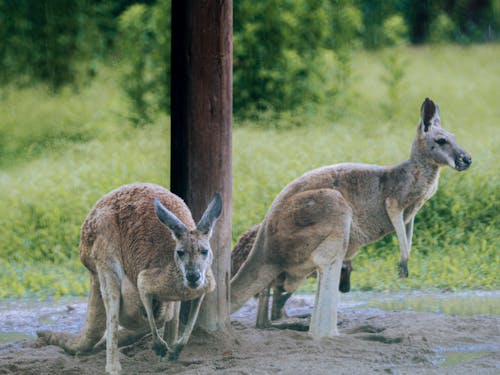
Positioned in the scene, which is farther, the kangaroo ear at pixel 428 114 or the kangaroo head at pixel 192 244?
the kangaroo ear at pixel 428 114

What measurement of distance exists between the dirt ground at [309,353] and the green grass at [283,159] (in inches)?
76.2

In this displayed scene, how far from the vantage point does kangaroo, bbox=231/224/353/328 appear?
596 centimetres

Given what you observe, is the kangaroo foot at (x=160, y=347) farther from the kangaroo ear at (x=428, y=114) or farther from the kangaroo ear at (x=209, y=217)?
the kangaroo ear at (x=428, y=114)

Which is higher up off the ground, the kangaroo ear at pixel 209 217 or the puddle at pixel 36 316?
the kangaroo ear at pixel 209 217

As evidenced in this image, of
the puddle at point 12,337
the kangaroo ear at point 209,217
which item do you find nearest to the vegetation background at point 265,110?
the puddle at point 12,337

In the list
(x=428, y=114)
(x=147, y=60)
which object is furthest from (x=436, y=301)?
(x=147, y=60)

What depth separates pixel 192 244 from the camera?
4812 mm

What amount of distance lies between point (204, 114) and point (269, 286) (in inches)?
52.0

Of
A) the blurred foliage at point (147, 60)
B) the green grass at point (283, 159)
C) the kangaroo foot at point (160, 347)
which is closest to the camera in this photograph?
the kangaroo foot at point (160, 347)

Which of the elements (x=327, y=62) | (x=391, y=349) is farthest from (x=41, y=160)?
(x=391, y=349)

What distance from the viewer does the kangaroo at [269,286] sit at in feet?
19.6

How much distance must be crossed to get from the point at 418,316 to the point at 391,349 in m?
1.09

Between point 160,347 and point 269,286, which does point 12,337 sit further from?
point 269,286

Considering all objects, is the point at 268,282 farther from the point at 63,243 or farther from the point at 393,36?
the point at 393,36
